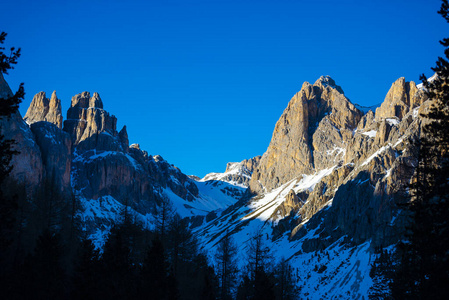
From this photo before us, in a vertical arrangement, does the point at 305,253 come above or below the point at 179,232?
above

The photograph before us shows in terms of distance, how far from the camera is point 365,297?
11206cm

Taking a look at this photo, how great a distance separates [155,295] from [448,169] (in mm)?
25366

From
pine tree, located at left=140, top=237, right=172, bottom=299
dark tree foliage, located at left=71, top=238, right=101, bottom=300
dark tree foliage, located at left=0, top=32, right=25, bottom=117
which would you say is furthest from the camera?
pine tree, located at left=140, top=237, right=172, bottom=299

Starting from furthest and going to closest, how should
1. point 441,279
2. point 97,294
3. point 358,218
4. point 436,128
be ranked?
1. point 358,218
2. point 97,294
3. point 436,128
4. point 441,279

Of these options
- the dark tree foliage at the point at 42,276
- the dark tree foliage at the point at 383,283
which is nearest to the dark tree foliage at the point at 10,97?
the dark tree foliage at the point at 42,276

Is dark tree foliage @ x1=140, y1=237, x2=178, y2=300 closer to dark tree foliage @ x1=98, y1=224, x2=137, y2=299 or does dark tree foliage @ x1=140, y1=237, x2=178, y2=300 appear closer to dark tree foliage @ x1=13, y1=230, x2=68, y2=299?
dark tree foliage @ x1=98, y1=224, x2=137, y2=299

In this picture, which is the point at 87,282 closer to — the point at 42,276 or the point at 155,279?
the point at 42,276

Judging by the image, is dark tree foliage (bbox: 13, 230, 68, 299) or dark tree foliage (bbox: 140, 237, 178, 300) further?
dark tree foliage (bbox: 140, 237, 178, 300)

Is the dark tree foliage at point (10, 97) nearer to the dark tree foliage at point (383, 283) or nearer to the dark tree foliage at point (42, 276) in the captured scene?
the dark tree foliage at point (42, 276)

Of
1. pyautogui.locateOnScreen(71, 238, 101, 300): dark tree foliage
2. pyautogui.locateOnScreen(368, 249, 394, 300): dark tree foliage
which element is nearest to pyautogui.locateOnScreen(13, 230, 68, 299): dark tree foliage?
pyautogui.locateOnScreen(71, 238, 101, 300): dark tree foliage

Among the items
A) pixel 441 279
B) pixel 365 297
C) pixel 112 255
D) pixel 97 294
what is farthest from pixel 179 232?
pixel 365 297

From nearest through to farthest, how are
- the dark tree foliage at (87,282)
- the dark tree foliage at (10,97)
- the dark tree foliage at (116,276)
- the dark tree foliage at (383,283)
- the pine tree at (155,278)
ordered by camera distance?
the dark tree foliage at (10,97) → the dark tree foliage at (87,282) → the dark tree foliage at (116,276) → the pine tree at (155,278) → the dark tree foliage at (383,283)

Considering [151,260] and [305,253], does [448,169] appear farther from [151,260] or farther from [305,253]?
[305,253]

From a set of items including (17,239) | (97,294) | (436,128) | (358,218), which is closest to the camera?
(436,128)
